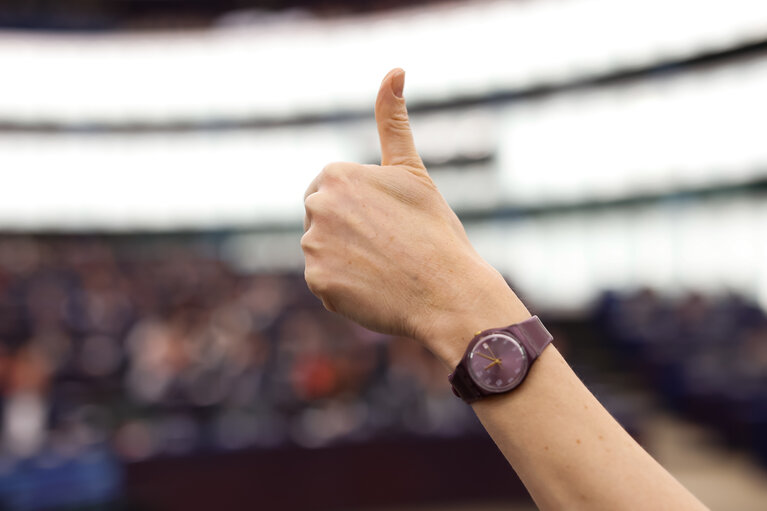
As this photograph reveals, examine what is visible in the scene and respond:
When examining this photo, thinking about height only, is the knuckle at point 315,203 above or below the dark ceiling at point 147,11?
below

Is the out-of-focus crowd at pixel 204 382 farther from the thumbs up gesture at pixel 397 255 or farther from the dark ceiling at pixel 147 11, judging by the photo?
the dark ceiling at pixel 147 11

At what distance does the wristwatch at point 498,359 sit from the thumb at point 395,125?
0.81 feet

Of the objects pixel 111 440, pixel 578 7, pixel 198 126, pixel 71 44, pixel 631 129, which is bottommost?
pixel 631 129

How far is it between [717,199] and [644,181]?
1.41 m

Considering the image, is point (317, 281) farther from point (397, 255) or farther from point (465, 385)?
point (465, 385)

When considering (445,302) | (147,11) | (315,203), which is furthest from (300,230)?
(445,302)

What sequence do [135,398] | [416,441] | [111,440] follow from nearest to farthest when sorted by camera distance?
[111,440], [416,441], [135,398]

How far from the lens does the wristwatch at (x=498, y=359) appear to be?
0.76 m

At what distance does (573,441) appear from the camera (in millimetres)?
737

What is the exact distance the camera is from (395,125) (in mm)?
929

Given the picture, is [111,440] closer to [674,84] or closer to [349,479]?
[349,479]

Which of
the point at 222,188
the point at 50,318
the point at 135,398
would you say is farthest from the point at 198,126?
the point at 135,398

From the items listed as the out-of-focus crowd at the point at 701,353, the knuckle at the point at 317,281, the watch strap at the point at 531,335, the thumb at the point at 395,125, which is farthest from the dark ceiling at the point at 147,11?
the watch strap at the point at 531,335

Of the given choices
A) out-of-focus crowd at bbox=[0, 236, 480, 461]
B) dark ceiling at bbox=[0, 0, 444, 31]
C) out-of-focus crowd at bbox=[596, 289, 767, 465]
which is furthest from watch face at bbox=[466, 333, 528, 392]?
dark ceiling at bbox=[0, 0, 444, 31]
